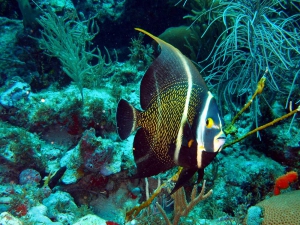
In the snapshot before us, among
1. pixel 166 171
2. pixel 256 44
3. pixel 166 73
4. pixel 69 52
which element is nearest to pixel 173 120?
pixel 166 73

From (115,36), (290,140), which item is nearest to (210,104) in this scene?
(290,140)

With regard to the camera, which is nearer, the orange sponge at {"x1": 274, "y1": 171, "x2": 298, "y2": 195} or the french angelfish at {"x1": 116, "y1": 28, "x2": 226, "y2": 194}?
the french angelfish at {"x1": 116, "y1": 28, "x2": 226, "y2": 194}

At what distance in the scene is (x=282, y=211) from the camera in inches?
93.4

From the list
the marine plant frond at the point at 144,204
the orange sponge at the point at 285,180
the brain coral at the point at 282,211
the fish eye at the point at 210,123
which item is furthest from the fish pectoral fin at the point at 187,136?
the orange sponge at the point at 285,180

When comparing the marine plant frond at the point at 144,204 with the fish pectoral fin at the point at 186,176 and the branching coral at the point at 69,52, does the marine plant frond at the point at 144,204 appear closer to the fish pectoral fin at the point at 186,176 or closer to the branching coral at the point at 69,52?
the fish pectoral fin at the point at 186,176

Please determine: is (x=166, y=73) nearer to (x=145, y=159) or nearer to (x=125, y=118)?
(x=125, y=118)

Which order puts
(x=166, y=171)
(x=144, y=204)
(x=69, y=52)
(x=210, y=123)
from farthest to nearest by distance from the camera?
(x=69, y=52), (x=166, y=171), (x=144, y=204), (x=210, y=123)

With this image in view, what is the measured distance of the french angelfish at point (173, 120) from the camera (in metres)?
1.26

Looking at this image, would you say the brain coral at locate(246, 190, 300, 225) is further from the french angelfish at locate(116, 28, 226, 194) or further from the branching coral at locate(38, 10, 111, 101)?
the branching coral at locate(38, 10, 111, 101)

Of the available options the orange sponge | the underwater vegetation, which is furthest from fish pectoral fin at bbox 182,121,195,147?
the orange sponge

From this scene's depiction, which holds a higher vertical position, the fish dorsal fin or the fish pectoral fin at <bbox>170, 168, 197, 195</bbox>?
the fish dorsal fin

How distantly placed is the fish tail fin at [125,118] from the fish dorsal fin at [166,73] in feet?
0.32

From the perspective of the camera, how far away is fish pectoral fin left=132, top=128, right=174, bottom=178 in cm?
143

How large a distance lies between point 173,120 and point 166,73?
29 centimetres
